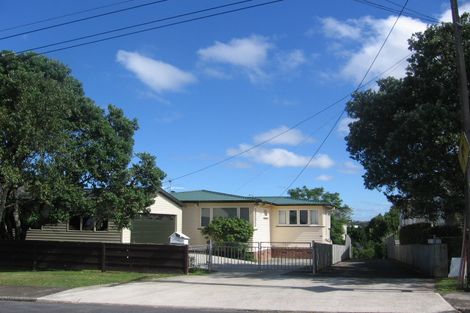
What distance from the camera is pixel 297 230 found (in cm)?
4178

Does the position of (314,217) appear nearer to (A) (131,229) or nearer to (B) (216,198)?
(B) (216,198)

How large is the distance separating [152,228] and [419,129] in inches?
773

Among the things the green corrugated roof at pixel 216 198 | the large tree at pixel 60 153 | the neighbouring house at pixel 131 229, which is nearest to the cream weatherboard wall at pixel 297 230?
the green corrugated roof at pixel 216 198

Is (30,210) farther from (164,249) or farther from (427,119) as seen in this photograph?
(427,119)

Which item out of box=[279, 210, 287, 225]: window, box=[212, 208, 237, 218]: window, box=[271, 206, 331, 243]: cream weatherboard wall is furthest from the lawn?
box=[279, 210, 287, 225]: window

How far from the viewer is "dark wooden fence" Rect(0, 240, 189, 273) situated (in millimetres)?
22328

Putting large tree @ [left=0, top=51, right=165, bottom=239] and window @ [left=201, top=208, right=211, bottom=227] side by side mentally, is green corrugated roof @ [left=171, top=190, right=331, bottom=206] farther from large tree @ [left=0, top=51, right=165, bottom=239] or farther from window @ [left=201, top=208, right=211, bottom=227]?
large tree @ [left=0, top=51, right=165, bottom=239]

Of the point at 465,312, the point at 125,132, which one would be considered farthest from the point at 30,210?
the point at 465,312

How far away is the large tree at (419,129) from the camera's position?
18594 mm

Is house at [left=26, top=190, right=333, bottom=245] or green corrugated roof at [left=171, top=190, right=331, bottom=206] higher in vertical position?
green corrugated roof at [left=171, top=190, right=331, bottom=206]

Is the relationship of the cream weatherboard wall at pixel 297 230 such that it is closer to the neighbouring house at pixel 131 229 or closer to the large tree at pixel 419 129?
the neighbouring house at pixel 131 229

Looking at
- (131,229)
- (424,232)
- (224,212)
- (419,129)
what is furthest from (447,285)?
(224,212)

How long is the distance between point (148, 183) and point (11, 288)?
829 cm

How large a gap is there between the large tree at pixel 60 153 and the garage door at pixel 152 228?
7.27 m
